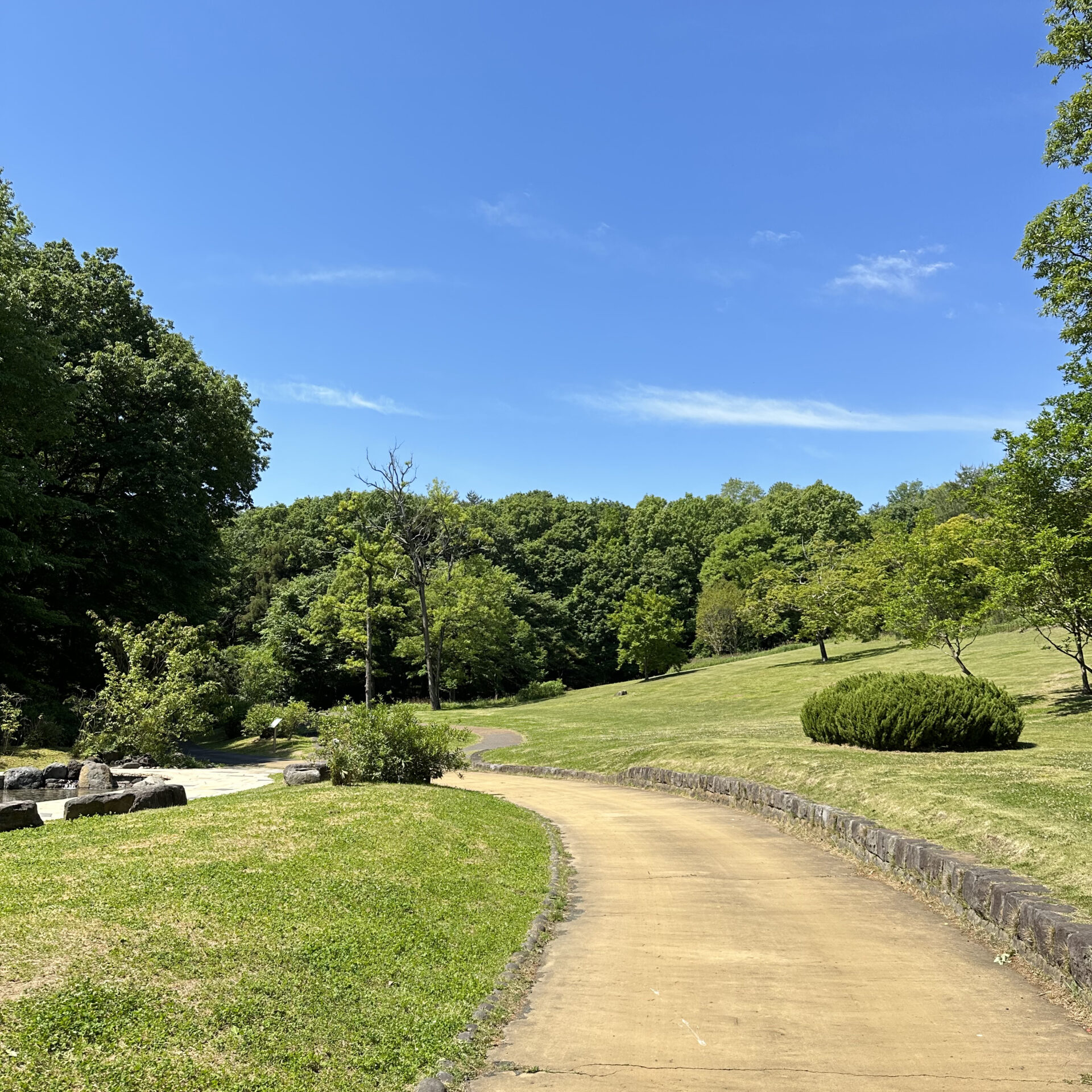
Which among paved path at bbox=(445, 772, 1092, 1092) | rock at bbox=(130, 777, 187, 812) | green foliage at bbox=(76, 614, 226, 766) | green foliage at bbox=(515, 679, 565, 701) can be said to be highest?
green foliage at bbox=(76, 614, 226, 766)

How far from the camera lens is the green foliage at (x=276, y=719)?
31.5 meters

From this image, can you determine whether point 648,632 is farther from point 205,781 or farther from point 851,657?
point 205,781

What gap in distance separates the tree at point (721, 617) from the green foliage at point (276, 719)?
1357 inches

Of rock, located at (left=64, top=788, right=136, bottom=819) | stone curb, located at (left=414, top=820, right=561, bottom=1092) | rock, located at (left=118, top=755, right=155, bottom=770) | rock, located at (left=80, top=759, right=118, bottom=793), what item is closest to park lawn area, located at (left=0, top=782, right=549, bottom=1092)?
stone curb, located at (left=414, top=820, right=561, bottom=1092)

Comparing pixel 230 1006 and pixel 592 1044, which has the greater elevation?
pixel 230 1006

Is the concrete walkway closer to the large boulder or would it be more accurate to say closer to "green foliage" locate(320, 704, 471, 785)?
the large boulder

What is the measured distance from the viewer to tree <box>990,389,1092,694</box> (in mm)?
18844

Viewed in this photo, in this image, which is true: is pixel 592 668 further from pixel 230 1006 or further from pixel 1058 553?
pixel 230 1006

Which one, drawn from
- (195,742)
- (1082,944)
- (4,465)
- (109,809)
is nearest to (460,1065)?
(1082,944)

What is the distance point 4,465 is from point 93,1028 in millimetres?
24809

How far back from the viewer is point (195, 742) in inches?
1324

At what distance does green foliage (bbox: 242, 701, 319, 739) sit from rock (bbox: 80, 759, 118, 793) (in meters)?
14.3

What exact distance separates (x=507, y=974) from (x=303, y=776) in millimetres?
9898

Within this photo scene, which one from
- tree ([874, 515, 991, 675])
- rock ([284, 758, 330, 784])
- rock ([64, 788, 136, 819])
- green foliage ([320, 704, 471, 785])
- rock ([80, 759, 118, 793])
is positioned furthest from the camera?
tree ([874, 515, 991, 675])
